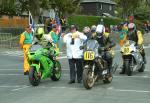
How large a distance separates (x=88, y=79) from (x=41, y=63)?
194 cm

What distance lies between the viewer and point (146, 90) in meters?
13.8

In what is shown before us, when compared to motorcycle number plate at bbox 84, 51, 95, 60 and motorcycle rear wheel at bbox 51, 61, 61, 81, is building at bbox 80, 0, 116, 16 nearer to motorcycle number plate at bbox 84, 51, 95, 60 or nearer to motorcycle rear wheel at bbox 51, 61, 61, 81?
motorcycle rear wheel at bbox 51, 61, 61, 81

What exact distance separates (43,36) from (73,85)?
203 centimetres

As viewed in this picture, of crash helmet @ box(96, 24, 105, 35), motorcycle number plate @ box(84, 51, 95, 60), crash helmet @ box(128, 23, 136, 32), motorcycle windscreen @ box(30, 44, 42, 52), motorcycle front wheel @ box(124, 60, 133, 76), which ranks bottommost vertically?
motorcycle front wheel @ box(124, 60, 133, 76)

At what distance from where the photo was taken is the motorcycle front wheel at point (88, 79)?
13484 millimetres

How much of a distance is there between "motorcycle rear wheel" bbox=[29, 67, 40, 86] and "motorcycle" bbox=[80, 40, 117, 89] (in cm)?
147

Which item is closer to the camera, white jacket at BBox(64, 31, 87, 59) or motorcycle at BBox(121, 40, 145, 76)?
white jacket at BBox(64, 31, 87, 59)

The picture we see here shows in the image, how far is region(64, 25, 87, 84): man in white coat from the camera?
14.9 meters

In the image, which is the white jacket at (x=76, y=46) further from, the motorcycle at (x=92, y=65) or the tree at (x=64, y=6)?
the tree at (x=64, y=6)

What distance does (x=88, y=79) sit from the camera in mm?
13641

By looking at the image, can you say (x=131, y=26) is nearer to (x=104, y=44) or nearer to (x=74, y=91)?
(x=104, y=44)

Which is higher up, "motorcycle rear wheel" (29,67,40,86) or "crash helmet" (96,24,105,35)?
"crash helmet" (96,24,105,35)

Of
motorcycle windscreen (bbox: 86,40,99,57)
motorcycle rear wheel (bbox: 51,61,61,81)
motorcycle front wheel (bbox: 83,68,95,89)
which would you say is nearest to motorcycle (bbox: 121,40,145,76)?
motorcycle rear wheel (bbox: 51,61,61,81)

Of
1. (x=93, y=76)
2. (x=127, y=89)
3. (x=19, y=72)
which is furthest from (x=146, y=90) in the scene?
(x=19, y=72)
